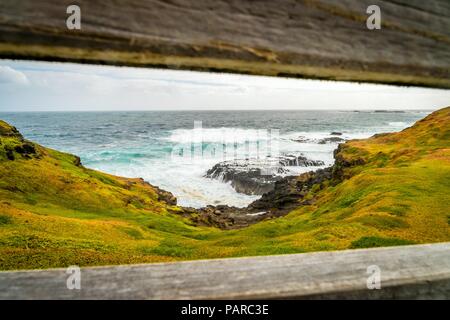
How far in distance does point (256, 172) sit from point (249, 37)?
35.4m

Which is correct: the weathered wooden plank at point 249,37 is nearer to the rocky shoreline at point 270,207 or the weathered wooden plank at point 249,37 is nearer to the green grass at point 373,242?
the green grass at point 373,242

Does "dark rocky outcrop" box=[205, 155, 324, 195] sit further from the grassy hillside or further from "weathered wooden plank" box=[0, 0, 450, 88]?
"weathered wooden plank" box=[0, 0, 450, 88]

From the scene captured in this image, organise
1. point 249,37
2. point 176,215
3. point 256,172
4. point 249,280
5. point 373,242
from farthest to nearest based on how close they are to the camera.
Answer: point 256,172, point 176,215, point 373,242, point 249,280, point 249,37

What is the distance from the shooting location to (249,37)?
2.48 feet

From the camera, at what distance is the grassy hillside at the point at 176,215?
8.34 metres

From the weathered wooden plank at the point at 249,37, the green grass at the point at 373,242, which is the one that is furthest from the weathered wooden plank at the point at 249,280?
the green grass at the point at 373,242

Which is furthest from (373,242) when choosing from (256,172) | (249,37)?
(256,172)

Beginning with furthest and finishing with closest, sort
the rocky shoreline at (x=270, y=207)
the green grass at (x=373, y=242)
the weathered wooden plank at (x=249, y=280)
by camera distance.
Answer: the rocky shoreline at (x=270, y=207), the green grass at (x=373, y=242), the weathered wooden plank at (x=249, y=280)

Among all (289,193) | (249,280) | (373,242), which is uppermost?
(249,280)

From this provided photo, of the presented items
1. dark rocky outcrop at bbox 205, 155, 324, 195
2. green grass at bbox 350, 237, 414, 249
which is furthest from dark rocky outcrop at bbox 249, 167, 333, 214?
green grass at bbox 350, 237, 414, 249

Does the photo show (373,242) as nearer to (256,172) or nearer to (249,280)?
(249,280)

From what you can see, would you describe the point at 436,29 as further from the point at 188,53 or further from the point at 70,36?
the point at 70,36

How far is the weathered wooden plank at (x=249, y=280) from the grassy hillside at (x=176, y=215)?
684 centimetres

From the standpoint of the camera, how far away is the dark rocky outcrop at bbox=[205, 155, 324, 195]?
106 feet
